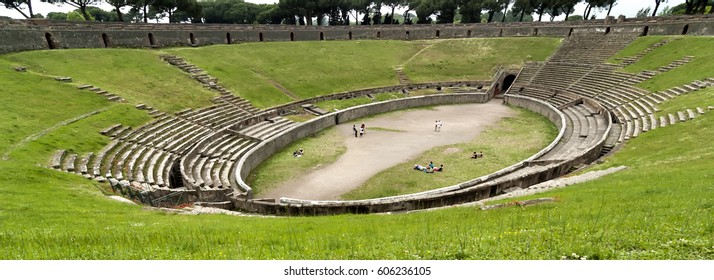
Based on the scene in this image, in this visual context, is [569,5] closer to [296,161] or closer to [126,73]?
[296,161]

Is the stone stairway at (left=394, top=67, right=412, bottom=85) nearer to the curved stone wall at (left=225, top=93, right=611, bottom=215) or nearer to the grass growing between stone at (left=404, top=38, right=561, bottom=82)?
the grass growing between stone at (left=404, top=38, right=561, bottom=82)

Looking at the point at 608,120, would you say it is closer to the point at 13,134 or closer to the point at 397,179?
the point at 397,179

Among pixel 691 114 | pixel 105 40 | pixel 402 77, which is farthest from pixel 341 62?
pixel 691 114

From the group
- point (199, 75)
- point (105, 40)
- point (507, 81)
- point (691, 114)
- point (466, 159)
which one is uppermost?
point (105, 40)

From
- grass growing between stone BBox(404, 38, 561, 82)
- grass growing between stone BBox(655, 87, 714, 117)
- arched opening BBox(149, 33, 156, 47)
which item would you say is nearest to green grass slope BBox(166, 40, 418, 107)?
arched opening BBox(149, 33, 156, 47)

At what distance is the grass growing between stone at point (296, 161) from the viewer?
22.7 metres

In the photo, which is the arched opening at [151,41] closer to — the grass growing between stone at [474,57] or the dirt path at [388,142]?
the dirt path at [388,142]

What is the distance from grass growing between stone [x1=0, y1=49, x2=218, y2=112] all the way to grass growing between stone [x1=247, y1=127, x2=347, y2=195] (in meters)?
9.82

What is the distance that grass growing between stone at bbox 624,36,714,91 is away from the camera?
96.2ft

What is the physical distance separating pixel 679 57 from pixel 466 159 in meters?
27.8

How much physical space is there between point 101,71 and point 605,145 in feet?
130

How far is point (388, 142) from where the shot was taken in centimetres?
2861

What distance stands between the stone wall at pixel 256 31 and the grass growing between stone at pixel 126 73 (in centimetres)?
336

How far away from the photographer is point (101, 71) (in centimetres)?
3083
